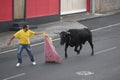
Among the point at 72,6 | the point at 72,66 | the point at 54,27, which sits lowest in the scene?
the point at 72,66

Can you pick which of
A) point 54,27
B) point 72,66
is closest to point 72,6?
point 54,27

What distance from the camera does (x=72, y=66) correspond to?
1784 cm

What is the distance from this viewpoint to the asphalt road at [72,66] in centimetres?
1611

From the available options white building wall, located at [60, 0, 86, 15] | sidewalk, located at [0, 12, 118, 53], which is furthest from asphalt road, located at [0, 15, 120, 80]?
white building wall, located at [60, 0, 86, 15]

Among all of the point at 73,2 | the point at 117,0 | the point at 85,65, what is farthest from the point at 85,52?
the point at 117,0

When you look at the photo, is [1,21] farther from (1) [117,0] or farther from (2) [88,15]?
(1) [117,0]

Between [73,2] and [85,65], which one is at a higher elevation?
[73,2]

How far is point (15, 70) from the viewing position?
17.1 metres

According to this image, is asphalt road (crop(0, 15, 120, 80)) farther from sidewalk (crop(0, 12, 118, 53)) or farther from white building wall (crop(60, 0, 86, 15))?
white building wall (crop(60, 0, 86, 15))

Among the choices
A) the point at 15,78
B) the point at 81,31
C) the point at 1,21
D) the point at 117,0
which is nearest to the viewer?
the point at 15,78

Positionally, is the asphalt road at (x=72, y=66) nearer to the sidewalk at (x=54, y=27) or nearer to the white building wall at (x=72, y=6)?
the sidewalk at (x=54, y=27)

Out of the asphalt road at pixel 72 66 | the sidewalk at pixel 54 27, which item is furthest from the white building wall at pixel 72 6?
the asphalt road at pixel 72 66

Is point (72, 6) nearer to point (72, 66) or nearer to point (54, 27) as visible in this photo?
point (54, 27)

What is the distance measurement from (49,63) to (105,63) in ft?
7.48
